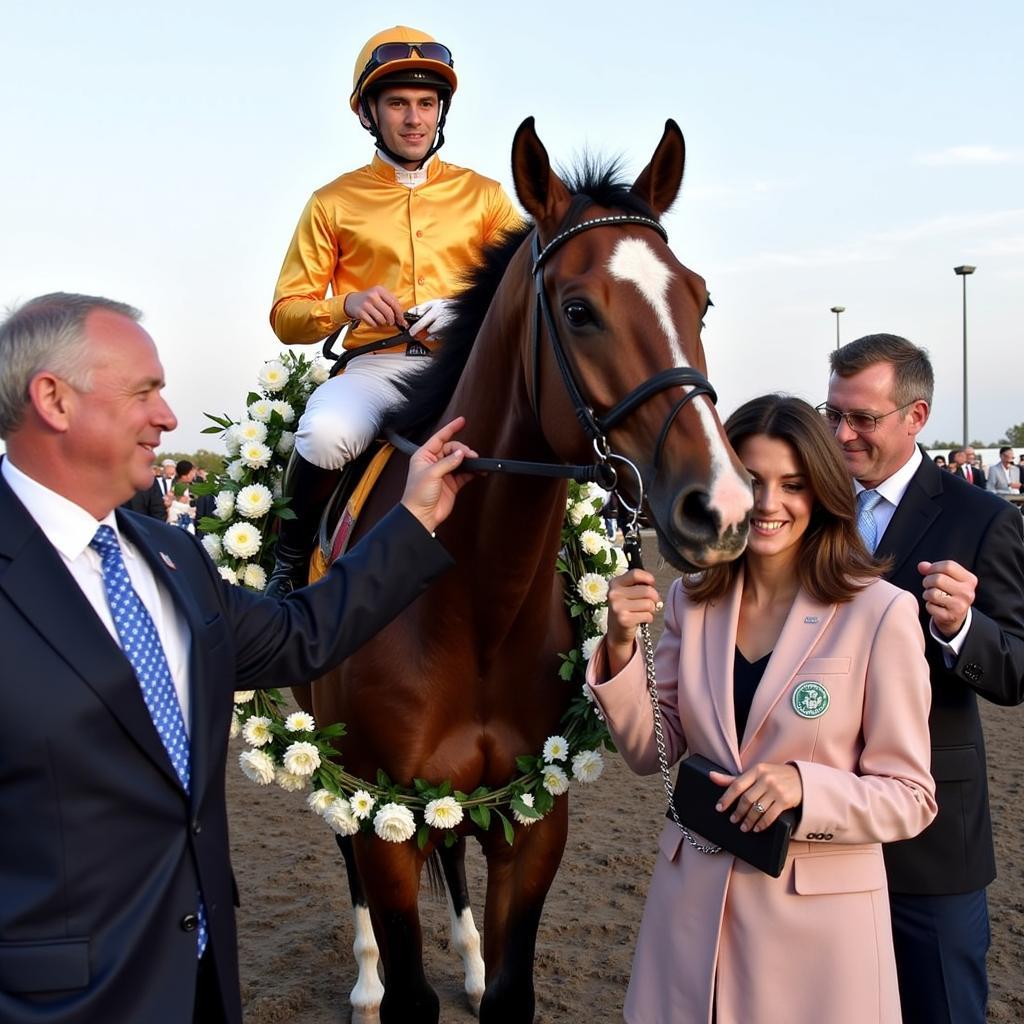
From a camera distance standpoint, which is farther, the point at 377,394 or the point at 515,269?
the point at 377,394

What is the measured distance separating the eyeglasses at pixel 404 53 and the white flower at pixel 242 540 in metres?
1.68

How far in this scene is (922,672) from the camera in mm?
2143

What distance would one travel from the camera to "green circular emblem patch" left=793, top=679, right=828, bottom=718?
214cm

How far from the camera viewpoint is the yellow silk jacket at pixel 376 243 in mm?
3711

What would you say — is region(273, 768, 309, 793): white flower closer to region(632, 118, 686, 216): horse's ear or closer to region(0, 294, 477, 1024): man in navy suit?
region(0, 294, 477, 1024): man in navy suit

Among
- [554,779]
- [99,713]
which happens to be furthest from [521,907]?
[99,713]

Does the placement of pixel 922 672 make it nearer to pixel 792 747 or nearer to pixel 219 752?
pixel 792 747

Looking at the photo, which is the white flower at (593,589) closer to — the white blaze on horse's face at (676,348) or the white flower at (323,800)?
the white flower at (323,800)

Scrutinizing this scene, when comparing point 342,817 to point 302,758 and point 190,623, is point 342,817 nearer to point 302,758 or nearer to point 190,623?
point 302,758

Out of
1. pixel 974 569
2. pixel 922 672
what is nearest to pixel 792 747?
pixel 922 672

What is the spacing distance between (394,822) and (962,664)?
154 centimetres

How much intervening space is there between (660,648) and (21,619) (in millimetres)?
1443

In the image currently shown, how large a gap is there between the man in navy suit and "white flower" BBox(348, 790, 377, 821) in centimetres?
96

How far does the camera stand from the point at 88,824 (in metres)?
1.66
